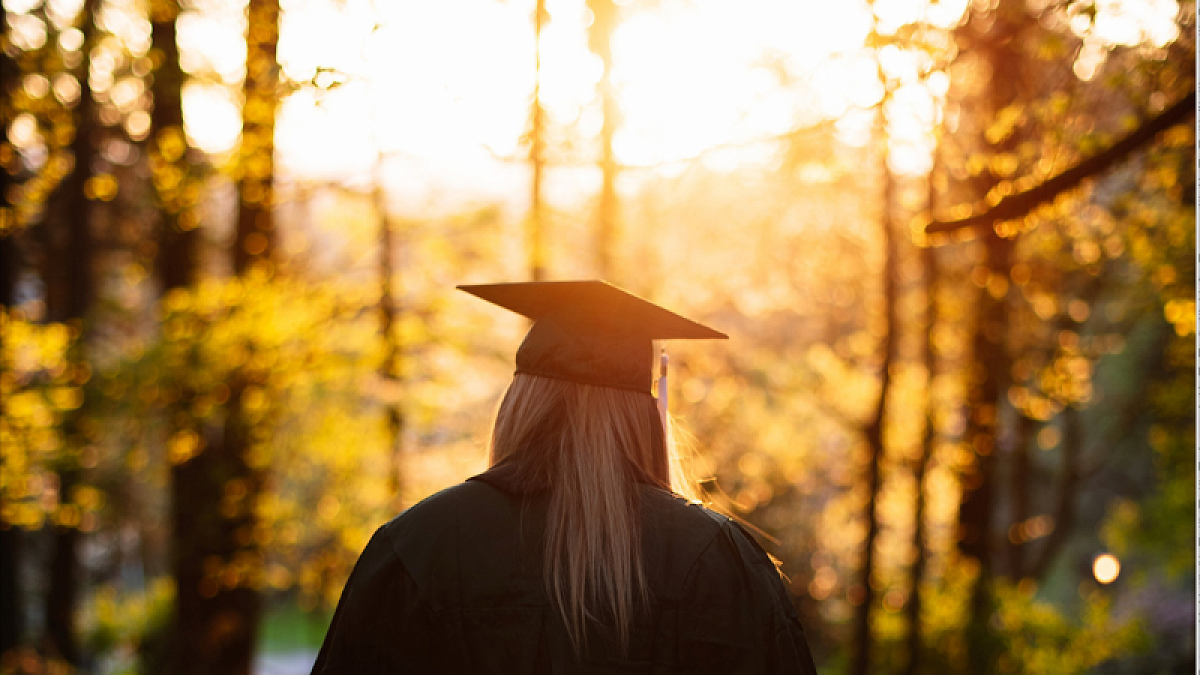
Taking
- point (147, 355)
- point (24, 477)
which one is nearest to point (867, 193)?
point (147, 355)

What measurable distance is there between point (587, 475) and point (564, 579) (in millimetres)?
253

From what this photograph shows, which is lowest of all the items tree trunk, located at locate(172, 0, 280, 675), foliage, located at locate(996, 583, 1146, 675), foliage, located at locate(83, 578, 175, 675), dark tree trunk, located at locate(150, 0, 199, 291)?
foliage, located at locate(83, 578, 175, 675)

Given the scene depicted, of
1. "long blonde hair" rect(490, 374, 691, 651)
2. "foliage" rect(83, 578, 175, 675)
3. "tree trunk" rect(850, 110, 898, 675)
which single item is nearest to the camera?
"long blonde hair" rect(490, 374, 691, 651)

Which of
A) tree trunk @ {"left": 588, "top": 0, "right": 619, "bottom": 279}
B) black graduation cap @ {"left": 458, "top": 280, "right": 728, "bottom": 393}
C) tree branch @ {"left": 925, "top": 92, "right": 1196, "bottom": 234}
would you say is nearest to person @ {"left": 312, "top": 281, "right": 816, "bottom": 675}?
black graduation cap @ {"left": 458, "top": 280, "right": 728, "bottom": 393}

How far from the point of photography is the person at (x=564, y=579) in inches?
76.7

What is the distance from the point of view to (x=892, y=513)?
1542 cm

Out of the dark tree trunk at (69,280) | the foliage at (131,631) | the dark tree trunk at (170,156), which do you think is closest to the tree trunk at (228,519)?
the dark tree trunk at (170,156)

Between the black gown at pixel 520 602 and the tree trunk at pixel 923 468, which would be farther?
the tree trunk at pixel 923 468

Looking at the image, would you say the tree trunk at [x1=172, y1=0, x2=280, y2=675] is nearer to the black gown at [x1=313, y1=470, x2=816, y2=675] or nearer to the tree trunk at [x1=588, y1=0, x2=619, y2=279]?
the tree trunk at [x1=588, y1=0, x2=619, y2=279]

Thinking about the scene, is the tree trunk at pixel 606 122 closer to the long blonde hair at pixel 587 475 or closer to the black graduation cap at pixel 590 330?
the black graduation cap at pixel 590 330

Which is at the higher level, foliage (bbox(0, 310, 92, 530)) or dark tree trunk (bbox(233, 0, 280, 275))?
dark tree trunk (bbox(233, 0, 280, 275))

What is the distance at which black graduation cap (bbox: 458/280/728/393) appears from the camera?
93.0 inches

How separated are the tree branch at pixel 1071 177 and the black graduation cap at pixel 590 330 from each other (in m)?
2.39

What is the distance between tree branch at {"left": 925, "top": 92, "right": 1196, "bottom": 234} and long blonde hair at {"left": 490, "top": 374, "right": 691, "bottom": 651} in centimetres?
279
